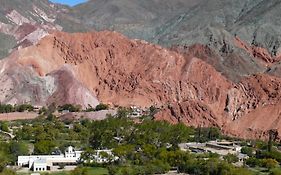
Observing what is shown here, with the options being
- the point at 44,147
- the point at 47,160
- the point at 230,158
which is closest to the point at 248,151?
the point at 230,158

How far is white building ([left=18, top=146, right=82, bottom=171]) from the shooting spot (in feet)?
214

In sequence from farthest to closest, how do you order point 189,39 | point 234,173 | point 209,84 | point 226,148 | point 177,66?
point 189,39
point 177,66
point 209,84
point 226,148
point 234,173

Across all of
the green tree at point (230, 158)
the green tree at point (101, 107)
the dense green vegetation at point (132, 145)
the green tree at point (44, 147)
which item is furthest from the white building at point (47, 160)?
the green tree at point (101, 107)

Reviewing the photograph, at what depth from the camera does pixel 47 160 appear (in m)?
67.9

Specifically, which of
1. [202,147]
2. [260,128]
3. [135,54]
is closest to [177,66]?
[135,54]

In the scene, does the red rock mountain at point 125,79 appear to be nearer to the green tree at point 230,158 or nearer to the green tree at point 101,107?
the green tree at point 101,107

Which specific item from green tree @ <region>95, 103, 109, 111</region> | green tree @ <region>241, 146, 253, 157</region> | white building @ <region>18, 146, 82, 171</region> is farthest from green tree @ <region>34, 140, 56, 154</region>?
green tree @ <region>95, 103, 109, 111</region>

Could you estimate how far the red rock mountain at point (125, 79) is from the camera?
10112cm

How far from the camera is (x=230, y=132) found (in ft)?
308

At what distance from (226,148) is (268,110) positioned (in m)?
15.8

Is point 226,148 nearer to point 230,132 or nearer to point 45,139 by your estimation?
point 230,132

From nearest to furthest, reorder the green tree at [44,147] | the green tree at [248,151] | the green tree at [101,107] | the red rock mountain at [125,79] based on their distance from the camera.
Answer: the green tree at [44,147], the green tree at [248,151], the red rock mountain at [125,79], the green tree at [101,107]

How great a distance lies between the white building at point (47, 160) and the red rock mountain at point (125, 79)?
1123 inches

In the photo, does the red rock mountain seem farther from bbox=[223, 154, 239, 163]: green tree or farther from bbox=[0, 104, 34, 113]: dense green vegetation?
bbox=[223, 154, 239, 163]: green tree
